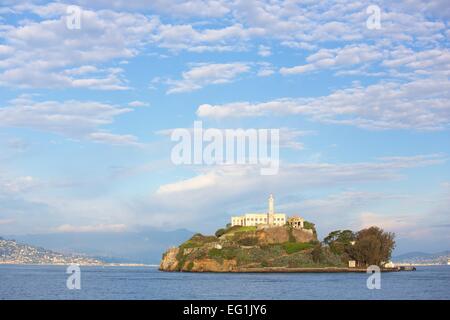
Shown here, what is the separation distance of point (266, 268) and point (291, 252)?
10004 mm

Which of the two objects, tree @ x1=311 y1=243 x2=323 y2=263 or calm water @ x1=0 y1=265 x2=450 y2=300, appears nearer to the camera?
calm water @ x1=0 y1=265 x2=450 y2=300

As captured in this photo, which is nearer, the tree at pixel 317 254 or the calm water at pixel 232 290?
the calm water at pixel 232 290

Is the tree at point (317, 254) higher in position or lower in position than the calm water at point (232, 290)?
A: higher

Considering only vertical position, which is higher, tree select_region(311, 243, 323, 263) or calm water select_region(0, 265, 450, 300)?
tree select_region(311, 243, 323, 263)

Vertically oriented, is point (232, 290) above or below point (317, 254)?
below

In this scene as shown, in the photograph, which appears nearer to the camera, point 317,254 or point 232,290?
point 232,290
